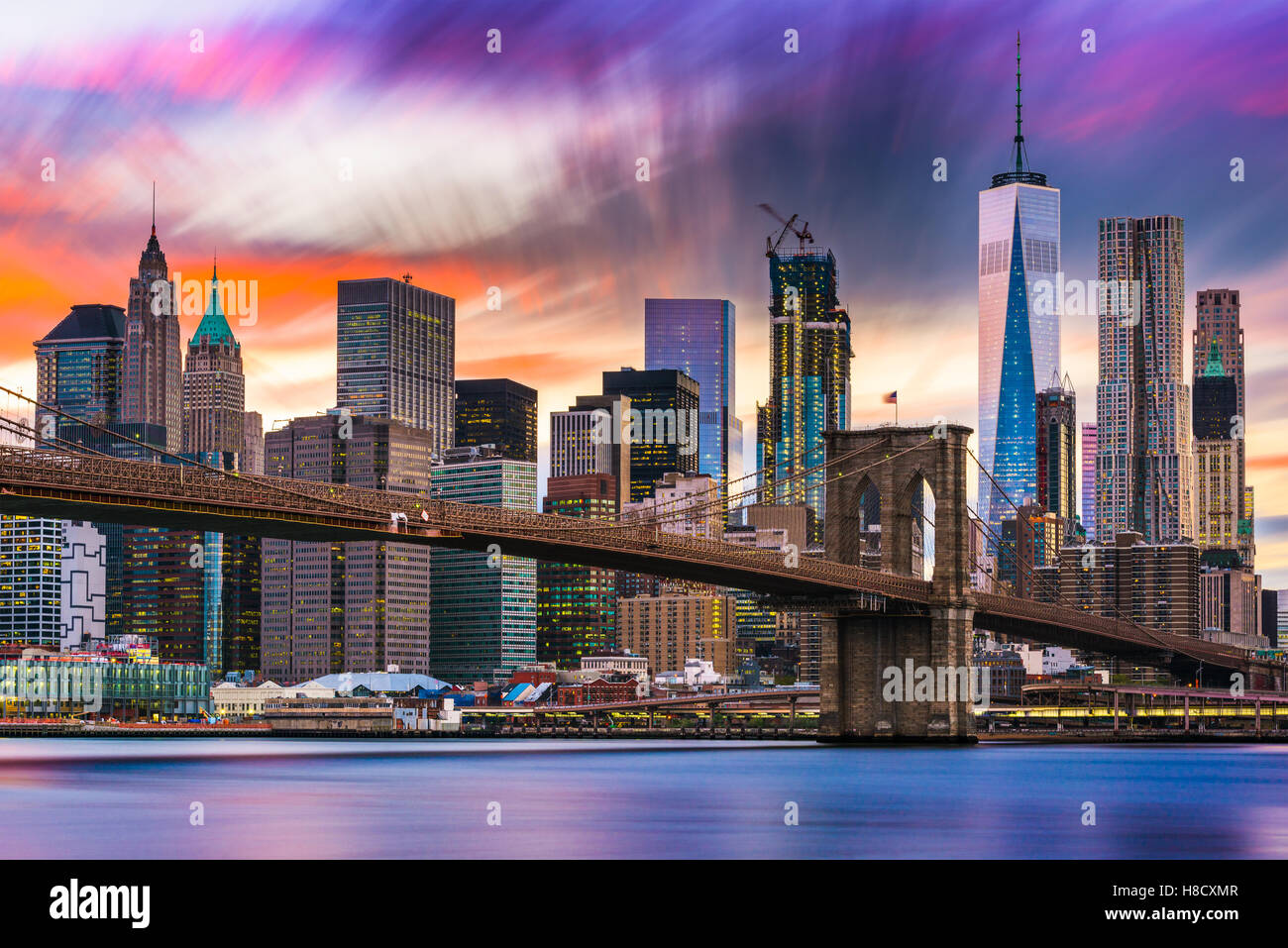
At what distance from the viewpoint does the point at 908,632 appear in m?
80.6

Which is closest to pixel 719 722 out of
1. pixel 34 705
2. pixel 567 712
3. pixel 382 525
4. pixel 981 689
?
pixel 567 712

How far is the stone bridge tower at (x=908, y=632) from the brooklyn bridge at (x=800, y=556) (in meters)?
0.07

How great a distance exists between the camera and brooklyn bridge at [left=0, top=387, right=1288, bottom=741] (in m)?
57.7

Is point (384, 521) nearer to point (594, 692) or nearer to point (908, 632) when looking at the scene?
point (908, 632)

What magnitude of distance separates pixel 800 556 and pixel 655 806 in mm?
31347

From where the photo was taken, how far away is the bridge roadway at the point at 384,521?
185 ft

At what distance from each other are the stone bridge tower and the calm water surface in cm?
193

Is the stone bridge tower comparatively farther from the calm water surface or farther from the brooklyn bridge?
the calm water surface

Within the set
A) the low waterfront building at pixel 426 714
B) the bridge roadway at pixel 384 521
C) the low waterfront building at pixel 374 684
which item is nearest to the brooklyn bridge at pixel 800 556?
the bridge roadway at pixel 384 521

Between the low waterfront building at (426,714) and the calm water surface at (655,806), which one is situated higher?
the calm water surface at (655,806)

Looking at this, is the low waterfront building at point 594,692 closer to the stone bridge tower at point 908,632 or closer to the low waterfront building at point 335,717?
the low waterfront building at point 335,717

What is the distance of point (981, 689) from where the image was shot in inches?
6806

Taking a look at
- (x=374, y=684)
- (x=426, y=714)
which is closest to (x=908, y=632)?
(x=426, y=714)
